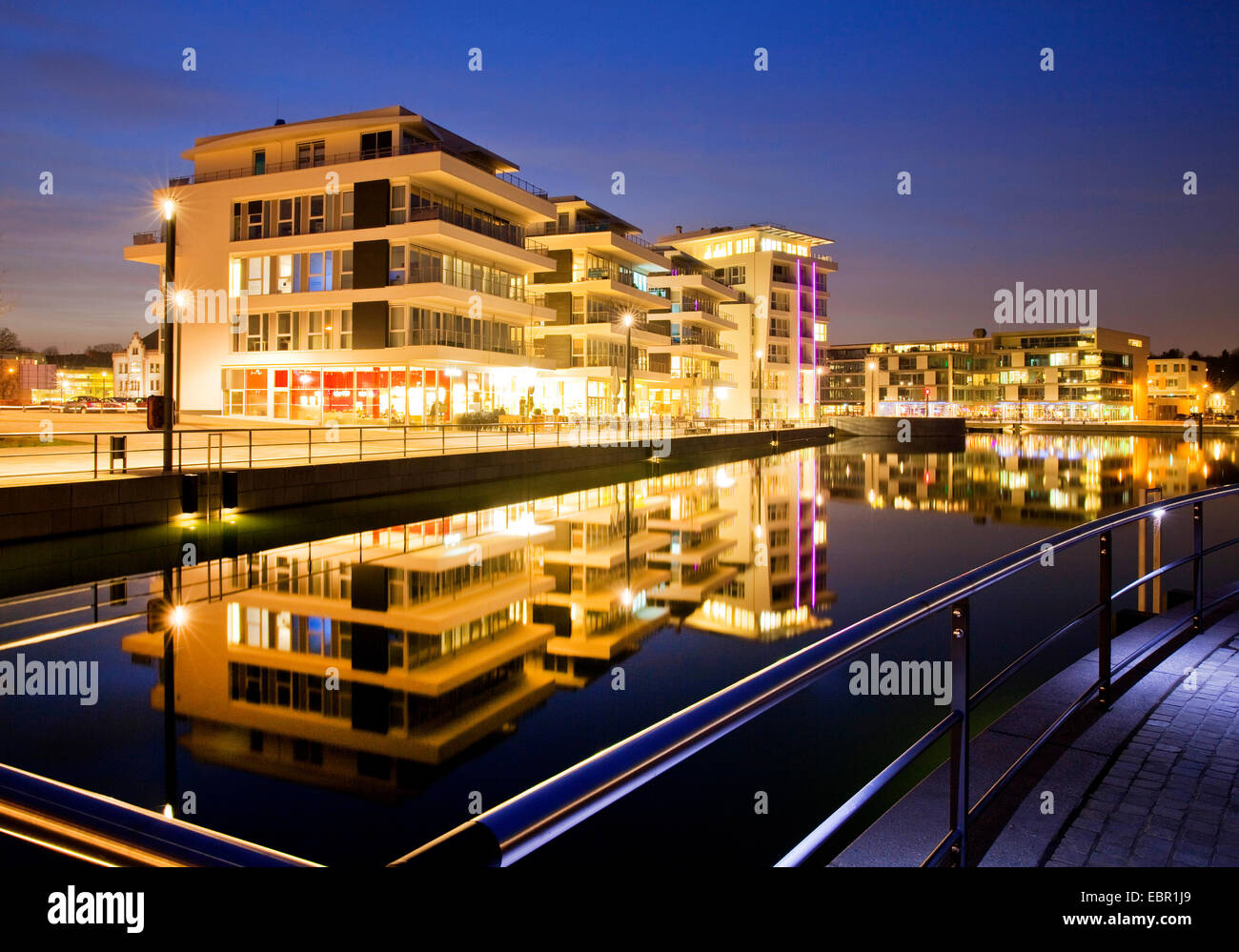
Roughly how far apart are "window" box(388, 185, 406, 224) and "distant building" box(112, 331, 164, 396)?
92995 mm

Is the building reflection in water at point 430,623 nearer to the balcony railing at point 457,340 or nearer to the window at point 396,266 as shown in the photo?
the balcony railing at point 457,340

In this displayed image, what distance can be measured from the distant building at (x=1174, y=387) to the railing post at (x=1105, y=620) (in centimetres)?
16272

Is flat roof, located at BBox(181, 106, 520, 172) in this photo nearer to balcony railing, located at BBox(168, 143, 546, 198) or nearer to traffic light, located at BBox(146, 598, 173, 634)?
balcony railing, located at BBox(168, 143, 546, 198)

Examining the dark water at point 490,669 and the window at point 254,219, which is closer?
the dark water at point 490,669

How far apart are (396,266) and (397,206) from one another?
112 inches

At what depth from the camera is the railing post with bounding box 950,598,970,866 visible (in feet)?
10.1

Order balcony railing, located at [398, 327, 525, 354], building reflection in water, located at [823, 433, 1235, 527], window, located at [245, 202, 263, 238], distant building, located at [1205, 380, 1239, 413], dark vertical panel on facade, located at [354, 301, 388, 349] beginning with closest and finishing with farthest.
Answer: building reflection in water, located at [823, 433, 1235, 527], balcony railing, located at [398, 327, 525, 354], dark vertical panel on facade, located at [354, 301, 388, 349], window, located at [245, 202, 263, 238], distant building, located at [1205, 380, 1239, 413]

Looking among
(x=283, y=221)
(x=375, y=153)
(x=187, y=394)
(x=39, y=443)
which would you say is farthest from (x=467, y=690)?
(x=187, y=394)

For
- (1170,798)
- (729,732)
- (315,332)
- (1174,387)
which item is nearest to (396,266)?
(315,332)

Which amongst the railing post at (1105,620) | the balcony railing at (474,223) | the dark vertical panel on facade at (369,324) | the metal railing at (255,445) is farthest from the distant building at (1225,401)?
the railing post at (1105,620)

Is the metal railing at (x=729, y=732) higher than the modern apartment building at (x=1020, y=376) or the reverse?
the reverse

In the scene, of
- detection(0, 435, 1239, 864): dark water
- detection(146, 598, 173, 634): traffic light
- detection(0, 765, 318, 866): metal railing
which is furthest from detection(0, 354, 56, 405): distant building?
detection(0, 765, 318, 866): metal railing

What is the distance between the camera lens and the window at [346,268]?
1767 inches
